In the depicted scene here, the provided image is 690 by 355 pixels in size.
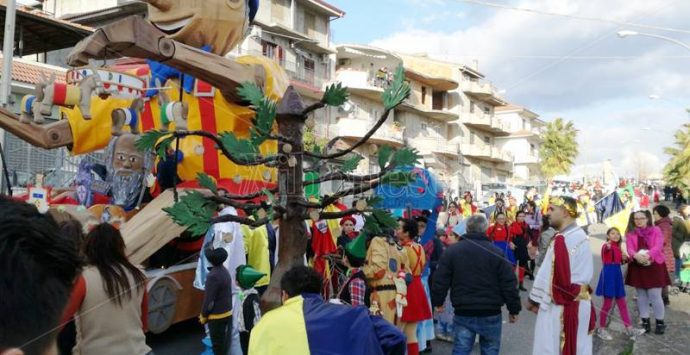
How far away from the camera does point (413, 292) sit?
600 centimetres

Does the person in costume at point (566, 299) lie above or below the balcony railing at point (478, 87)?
below

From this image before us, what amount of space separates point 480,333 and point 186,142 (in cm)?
383

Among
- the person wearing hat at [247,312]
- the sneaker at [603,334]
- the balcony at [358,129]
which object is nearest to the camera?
the person wearing hat at [247,312]

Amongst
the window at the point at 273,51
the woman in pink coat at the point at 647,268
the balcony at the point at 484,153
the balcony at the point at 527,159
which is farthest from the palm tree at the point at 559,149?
the woman in pink coat at the point at 647,268

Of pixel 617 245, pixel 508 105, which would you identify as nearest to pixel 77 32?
pixel 617 245

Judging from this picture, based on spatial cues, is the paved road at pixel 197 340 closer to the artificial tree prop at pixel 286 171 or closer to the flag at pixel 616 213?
the flag at pixel 616 213

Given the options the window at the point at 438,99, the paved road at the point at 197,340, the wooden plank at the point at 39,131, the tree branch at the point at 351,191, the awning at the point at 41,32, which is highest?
the window at the point at 438,99

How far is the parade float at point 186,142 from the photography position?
3238mm

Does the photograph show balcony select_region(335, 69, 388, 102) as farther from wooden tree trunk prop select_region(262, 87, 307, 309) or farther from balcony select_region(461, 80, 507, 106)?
wooden tree trunk prop select_region(262, 87, 307, 309)

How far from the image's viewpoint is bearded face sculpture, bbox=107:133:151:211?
604cm

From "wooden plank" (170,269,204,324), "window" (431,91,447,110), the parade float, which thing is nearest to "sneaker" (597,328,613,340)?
the parade float

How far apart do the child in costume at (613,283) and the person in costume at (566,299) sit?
266 cm

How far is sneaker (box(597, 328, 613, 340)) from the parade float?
14.6ft

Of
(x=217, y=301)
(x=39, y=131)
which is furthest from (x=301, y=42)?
(x=217, y=301)
